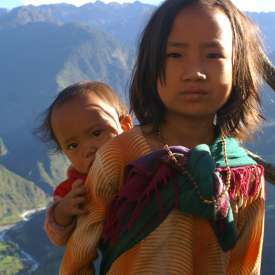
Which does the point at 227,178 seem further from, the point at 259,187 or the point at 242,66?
the point at 242,66

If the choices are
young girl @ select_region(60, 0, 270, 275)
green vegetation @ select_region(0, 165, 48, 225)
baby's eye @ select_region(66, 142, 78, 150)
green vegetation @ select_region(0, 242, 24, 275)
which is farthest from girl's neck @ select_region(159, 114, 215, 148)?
green vegetation @ select_region(0, 165, 48, 225)

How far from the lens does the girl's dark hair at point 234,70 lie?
246cm

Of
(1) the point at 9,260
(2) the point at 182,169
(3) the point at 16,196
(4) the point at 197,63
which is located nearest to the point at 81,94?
(4) the point at 197,63

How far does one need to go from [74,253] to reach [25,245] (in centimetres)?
11582

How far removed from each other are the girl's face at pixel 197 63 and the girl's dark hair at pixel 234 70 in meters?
0.05

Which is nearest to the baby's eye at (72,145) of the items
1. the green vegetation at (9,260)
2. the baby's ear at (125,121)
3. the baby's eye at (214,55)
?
the baby's ear at (125,121)

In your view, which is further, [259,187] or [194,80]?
[259,187]

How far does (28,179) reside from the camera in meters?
173

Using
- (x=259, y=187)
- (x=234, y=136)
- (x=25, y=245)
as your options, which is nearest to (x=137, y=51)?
(x=234, y=136)

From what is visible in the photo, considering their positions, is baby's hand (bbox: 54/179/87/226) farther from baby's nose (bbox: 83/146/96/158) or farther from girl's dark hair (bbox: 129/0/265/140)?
girl's dark hair (bbox: 129/0/265/140)

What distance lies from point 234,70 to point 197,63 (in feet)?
0.85

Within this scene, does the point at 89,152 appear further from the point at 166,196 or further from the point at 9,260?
the point at 9,260

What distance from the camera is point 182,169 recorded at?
2.20m

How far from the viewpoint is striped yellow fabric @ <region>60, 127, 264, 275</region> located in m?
2.21
